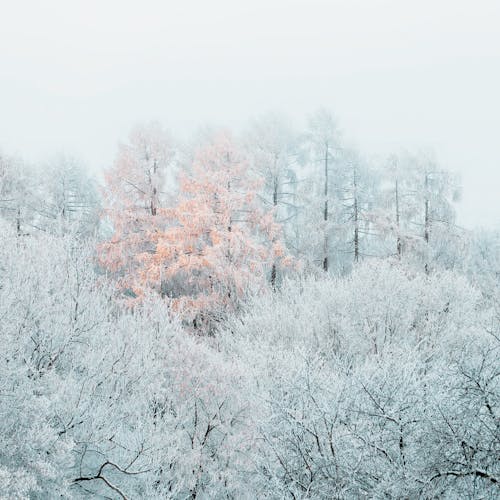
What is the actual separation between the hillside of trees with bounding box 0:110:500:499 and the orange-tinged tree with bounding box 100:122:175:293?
0.08 meters

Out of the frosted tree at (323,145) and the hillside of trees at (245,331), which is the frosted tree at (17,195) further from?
the frosted tree at (323,145)

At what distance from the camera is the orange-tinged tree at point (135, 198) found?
1691 centimetres

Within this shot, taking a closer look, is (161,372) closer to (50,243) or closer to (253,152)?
(50,243)

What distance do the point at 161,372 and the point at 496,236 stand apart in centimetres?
3361

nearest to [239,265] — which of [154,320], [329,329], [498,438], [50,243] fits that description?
[329,329]

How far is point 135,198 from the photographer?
1786cm

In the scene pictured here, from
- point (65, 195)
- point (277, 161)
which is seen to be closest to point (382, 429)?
point (277, 161)

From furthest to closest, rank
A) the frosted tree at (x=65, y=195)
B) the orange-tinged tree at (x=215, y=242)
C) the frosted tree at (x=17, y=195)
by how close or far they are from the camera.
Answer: the frosted tree at (x=65, y=195)
the frosted tree at (x=17, y=195)
the orange-tinged tree at (x=215, y=242)

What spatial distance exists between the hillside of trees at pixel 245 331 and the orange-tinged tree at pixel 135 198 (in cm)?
8

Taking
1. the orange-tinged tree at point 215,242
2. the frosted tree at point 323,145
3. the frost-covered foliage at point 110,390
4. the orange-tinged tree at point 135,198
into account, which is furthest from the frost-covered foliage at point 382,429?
the frosted tree at point 323,145

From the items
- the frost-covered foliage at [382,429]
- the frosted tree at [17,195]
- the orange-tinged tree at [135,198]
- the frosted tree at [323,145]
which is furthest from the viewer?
the frosted tree at [323,145]

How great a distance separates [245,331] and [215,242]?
385 cm

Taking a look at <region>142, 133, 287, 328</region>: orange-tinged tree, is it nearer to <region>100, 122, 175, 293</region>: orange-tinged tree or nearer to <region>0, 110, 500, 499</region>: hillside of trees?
<region>0, 110, 500, 499</region>: hillside of trees

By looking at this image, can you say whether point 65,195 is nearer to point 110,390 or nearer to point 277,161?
point 277,161
